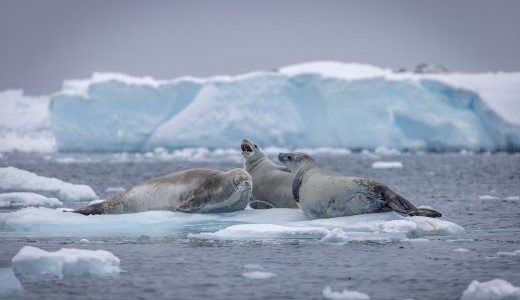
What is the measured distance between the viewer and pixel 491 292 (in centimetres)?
584

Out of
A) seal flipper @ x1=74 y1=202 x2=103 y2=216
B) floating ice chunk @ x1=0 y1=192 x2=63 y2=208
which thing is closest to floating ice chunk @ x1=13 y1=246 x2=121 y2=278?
seal flipper @ x1=74 y1=202 x2=103 y2=216

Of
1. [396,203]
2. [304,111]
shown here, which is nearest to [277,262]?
[396,203]

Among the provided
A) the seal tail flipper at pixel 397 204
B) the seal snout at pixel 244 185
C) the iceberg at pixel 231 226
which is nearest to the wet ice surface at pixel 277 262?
the iceberg at pixel 231 226

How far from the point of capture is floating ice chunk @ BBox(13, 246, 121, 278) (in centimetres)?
674

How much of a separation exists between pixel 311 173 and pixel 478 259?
3045mm

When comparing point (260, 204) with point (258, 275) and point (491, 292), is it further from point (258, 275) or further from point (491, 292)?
point (491, 292)

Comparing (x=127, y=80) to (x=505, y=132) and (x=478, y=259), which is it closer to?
(x=505, y=132)

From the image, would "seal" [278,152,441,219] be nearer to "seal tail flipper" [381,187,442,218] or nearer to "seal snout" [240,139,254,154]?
"seal tail flipper" [381,187,442,218]

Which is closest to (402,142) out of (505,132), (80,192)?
(505,132)

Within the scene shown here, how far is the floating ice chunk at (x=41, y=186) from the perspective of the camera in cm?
1495

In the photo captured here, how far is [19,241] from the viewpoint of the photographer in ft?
28.6

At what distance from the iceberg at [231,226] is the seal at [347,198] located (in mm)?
137

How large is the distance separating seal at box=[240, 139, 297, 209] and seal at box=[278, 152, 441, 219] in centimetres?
92

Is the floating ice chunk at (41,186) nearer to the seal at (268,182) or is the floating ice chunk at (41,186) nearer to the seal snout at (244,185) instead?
the seal at (268,182)
